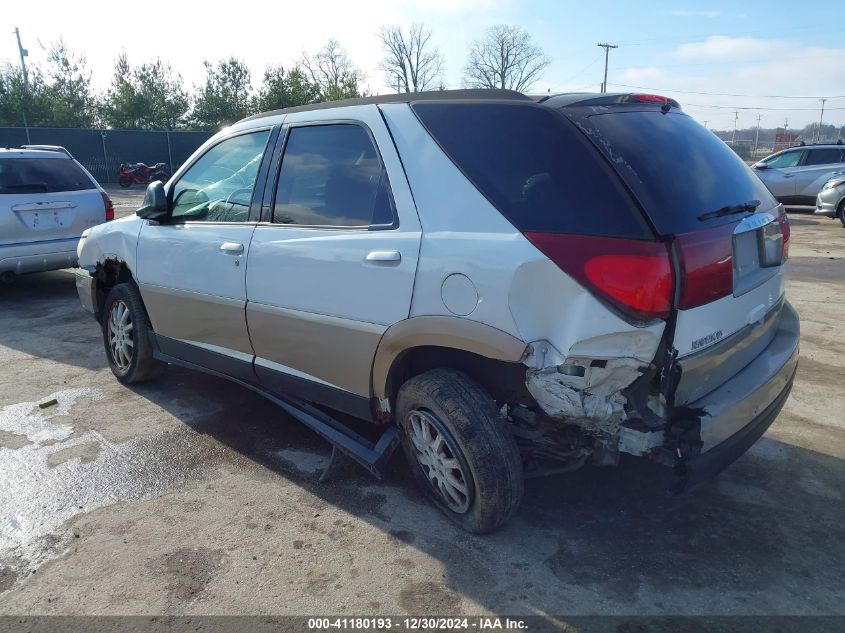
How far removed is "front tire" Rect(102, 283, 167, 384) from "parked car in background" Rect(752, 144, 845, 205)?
16.1m

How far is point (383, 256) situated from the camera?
303 centimetres

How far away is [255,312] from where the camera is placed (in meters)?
3.73

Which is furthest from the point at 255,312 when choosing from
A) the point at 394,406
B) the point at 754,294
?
the point at 754,294

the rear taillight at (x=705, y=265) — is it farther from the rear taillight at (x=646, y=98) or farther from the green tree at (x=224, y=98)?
the green tree at (x=224, y=98)

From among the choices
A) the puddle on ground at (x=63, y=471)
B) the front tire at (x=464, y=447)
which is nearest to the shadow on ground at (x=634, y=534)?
the front tire at (x=464, y=447)

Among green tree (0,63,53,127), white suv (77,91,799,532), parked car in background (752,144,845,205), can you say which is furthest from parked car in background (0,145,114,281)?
green tree (0,63,53,127)

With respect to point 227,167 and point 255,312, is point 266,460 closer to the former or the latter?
point 255,312

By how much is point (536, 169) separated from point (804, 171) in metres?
16.9

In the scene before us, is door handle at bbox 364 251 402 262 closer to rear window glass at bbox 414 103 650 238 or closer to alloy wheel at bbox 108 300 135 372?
rear window glass at bbox 414 103 650 238

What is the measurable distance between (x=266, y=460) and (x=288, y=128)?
192 cm

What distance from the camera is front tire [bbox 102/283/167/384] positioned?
481cm

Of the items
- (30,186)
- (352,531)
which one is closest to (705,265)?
(352,531)

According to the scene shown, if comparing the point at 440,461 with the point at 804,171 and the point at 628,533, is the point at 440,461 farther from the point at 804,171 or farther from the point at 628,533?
the point at 804,171

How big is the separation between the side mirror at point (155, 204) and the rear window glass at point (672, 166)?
9.45 ft
